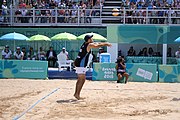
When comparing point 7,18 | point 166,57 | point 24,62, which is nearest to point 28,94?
point 24,62

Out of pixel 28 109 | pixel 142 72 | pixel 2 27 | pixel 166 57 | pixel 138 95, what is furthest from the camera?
pixel 2 27

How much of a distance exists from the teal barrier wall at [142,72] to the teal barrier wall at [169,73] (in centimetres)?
28

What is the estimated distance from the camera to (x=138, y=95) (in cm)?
1151

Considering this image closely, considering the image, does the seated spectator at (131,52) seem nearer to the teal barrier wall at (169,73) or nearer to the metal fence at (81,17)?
the metal fence at (81,17)

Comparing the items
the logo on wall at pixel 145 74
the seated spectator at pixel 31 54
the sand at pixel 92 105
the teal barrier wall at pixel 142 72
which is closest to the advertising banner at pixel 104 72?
the teal barrier wall at pixel 142 72

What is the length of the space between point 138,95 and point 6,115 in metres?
4.44

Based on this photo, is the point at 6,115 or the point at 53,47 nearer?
the point at 6,115

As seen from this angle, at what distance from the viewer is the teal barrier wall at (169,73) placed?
17.3 metres

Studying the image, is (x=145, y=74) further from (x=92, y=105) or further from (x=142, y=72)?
(x=92, y=105)

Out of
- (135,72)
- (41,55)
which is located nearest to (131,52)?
(41,55)

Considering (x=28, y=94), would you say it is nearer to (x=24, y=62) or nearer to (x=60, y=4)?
(x=24, y=62)

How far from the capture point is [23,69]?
58.6 ft

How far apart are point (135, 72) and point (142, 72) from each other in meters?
0.30

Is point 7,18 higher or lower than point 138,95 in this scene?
higher
